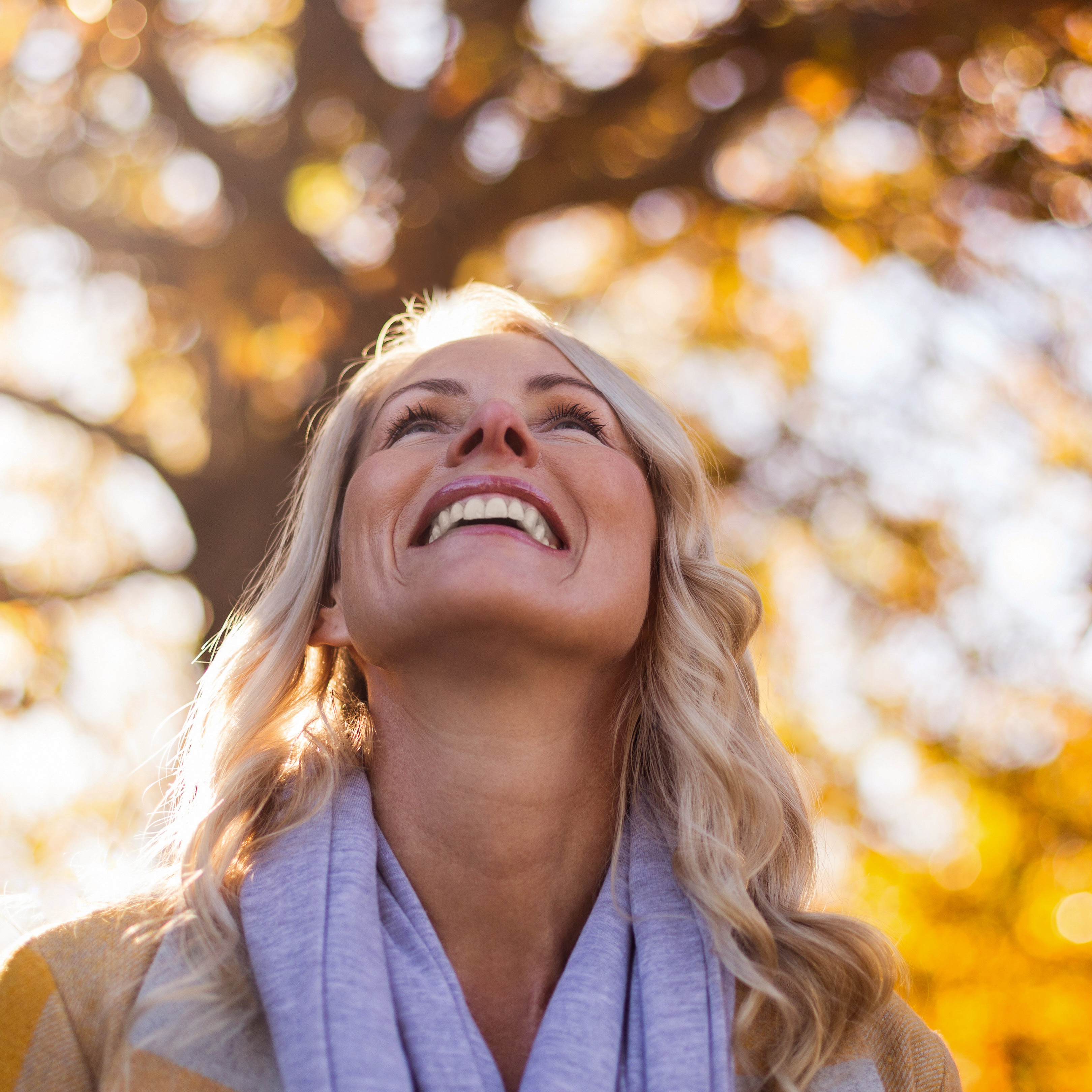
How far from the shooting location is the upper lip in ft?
7.53

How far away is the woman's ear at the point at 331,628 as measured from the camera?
8.74ft

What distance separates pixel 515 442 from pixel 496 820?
3.03 feet

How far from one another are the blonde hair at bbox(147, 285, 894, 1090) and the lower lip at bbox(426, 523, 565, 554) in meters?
0.63

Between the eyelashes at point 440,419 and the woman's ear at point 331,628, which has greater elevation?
the eyelashes at point 440,419

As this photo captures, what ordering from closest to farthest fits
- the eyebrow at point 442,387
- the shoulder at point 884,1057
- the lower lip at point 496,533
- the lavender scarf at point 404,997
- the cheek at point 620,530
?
the lavender scarf at point 404,997 < the shoulder at point 884,1057 < the lower lip at point 496,533 < the cheek at point 620,530 < the eyebrow at point 442,387

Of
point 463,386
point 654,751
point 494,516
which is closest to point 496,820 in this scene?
point 654,751

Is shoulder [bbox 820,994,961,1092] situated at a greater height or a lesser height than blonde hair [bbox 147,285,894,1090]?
lesser

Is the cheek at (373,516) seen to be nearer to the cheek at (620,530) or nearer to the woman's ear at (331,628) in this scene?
the woman's ear at (331,628)

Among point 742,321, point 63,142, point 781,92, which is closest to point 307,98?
point 63,142

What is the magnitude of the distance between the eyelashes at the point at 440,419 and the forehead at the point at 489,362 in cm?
11

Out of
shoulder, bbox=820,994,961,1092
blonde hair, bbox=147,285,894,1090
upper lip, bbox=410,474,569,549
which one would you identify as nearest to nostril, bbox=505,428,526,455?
upper lip, bbox=410,474,569,549

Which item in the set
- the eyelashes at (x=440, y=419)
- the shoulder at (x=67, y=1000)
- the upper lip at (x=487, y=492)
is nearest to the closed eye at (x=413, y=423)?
the eyelashes at (x=440, y=419)

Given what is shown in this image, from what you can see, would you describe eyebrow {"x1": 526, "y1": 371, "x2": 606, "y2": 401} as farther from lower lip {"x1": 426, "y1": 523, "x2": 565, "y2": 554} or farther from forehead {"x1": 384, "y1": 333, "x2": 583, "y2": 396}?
lower lip {"x1": 426, "y1": 523, "x2": 565, "y2": 554}

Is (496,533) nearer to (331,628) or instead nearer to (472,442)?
(472,442)
